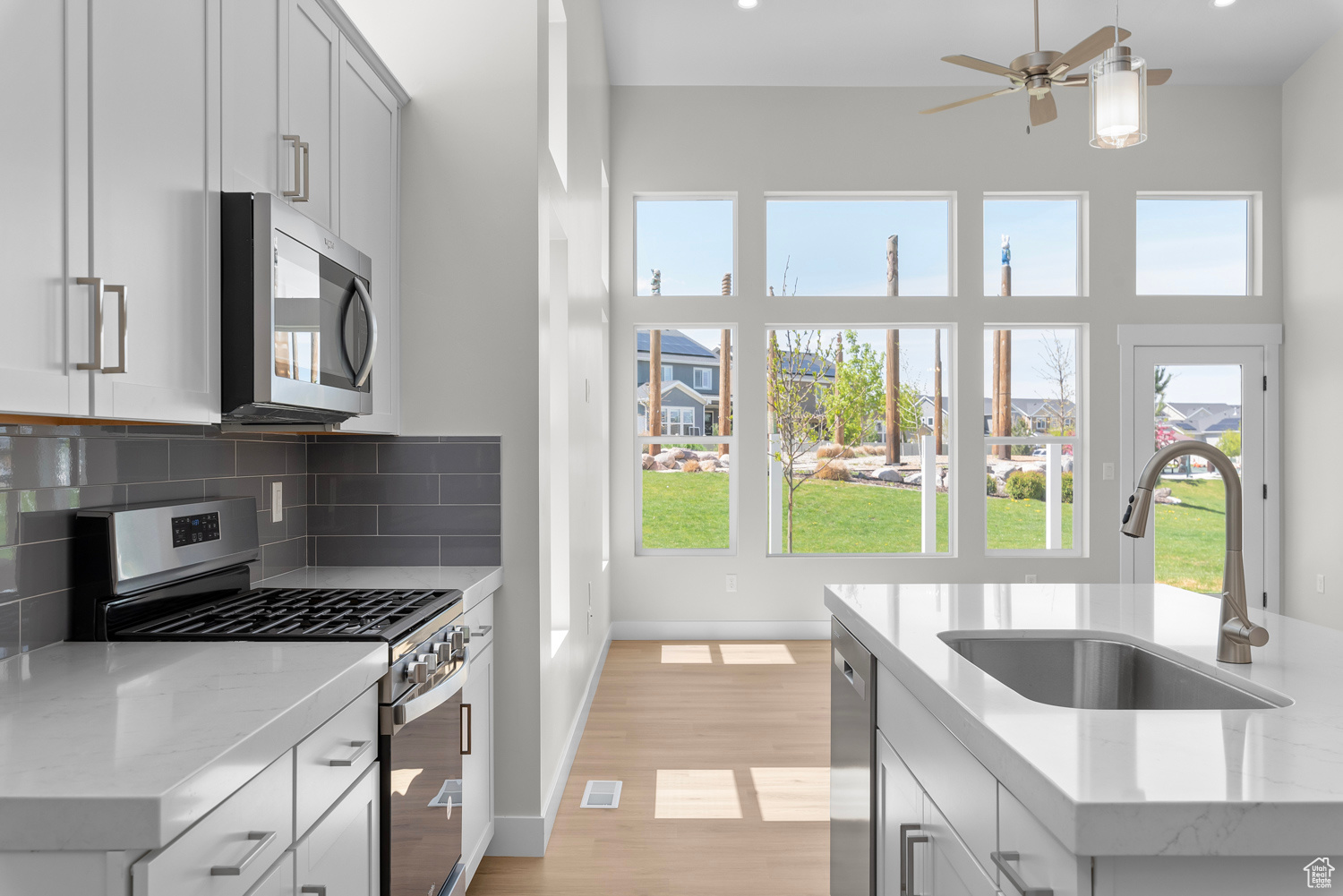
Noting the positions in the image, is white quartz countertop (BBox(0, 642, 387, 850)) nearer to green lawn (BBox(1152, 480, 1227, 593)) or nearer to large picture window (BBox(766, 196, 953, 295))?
large picture window (BBox(766, 196, 953, 295))

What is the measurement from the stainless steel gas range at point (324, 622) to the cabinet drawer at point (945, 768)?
984 mm

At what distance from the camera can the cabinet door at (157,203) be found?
1.31 metres

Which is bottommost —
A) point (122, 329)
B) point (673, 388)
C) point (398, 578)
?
point (398, 578)

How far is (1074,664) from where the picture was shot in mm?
1695

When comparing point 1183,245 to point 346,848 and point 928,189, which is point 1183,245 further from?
Result: point 346,848

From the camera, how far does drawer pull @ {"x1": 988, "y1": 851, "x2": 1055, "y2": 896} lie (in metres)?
0.95

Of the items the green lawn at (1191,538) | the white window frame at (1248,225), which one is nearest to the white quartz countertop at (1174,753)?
the green lawn at (1191,538)

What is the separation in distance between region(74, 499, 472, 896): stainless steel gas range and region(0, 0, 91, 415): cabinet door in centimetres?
59

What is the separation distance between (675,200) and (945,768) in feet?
16.1

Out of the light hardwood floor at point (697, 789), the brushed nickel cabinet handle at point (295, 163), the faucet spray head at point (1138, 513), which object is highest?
the brushed nickel cabinet handle at point (295, 163)

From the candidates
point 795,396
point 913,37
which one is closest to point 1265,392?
point 795,396

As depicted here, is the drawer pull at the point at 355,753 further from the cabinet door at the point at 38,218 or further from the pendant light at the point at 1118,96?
the pendant light at the point at 1118,96

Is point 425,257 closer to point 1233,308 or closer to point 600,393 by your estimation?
point 600,393

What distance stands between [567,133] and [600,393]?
5.82 feet
